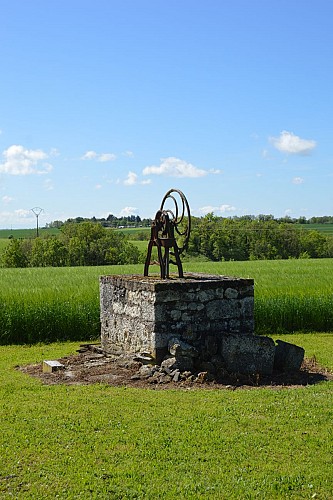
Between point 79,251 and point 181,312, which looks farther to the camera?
point 79,251

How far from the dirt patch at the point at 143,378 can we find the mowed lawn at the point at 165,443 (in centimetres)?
44

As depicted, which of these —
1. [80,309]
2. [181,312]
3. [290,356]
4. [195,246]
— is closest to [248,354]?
[290,356]

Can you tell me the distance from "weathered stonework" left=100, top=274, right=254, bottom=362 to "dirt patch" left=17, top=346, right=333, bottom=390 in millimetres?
512

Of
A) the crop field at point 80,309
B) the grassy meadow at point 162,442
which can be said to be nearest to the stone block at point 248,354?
the grassy meadow at point 162,442

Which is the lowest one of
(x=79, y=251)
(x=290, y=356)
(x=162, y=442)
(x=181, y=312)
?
(x=162, y=442)

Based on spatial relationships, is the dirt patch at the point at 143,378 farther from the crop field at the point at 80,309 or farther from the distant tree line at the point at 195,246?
the distant tree line at the point at 195,246

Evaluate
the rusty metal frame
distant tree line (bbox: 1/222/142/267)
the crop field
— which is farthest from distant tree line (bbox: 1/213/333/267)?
the rusty metal frame

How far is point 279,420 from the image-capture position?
789 cm

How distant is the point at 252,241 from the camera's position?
55.5m

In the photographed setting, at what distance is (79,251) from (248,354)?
4320 cm

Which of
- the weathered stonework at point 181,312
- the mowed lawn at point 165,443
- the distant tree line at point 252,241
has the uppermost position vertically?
the distant tree line at point 252,241

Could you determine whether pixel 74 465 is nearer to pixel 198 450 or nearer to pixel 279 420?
pixel 198 450

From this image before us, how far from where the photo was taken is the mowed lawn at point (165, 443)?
6.00 m

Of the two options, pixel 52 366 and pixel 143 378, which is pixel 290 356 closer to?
pixel 143 378
